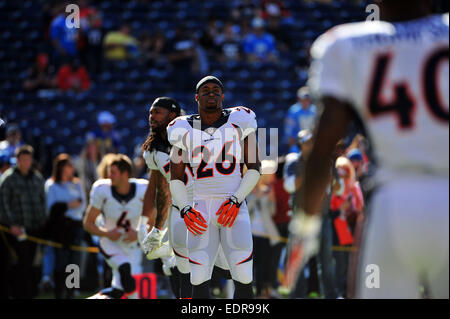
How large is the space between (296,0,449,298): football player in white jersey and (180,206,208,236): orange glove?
2.84 m

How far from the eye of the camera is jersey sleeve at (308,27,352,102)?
318 centimetres

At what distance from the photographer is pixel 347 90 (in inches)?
125

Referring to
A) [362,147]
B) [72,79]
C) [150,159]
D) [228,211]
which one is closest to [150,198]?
[150,159]

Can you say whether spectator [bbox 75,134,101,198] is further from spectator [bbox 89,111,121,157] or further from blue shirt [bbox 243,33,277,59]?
blue shirt [bbox 243,33,277,59]

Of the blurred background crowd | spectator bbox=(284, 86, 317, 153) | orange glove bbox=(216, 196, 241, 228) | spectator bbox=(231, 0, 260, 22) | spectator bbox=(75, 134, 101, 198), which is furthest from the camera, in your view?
spectator bbox=(231, 0, 260, 22)

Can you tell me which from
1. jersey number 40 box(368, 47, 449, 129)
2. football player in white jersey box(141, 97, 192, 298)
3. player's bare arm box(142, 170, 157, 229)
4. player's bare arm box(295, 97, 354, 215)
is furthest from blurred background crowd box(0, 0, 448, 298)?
jersey number 40 box(368, 47, 449, 129)

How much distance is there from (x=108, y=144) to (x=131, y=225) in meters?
4.95

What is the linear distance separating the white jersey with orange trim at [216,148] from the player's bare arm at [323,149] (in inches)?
116

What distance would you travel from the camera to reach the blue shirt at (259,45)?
16.3 m

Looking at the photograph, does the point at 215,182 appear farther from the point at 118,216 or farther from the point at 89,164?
the point at 89,164

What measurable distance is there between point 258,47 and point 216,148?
10.4 m

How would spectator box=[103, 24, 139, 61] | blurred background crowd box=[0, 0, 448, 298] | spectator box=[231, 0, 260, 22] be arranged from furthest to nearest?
spectator box=[231, 0, 260, 22] < spectator box=[103, 24, 139, 61] < blurred background crowd box=[0, 0, 448, 298]

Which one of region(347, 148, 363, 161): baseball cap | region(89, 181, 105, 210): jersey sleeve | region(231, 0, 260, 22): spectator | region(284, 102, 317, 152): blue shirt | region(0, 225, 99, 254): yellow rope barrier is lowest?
region(0, 225, 99, 254): yellow rope barrier
